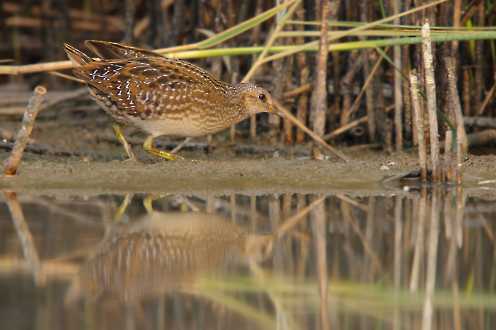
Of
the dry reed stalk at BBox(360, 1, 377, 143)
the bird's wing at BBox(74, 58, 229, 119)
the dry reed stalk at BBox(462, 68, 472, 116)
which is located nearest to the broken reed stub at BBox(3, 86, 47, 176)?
the bird's wing at BBox(74, 58, 229, 119)

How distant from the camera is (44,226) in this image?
648 cm

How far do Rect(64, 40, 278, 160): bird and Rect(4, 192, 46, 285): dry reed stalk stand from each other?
1.65 metres

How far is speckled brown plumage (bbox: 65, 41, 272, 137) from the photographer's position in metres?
8.84

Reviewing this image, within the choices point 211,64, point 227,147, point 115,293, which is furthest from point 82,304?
point 211,64

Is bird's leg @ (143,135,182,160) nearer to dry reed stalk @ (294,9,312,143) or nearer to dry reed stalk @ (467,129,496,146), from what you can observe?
dry reed stalk @ (294,9,312,143)

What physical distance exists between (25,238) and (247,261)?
126cm

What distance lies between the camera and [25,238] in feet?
20.1

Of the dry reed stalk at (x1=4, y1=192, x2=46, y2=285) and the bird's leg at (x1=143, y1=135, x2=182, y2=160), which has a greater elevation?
the bird's leg at (x1=143, y1=135, x2=182, y2=160)

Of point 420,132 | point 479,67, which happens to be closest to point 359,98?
point 479,67

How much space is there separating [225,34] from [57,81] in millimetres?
5170

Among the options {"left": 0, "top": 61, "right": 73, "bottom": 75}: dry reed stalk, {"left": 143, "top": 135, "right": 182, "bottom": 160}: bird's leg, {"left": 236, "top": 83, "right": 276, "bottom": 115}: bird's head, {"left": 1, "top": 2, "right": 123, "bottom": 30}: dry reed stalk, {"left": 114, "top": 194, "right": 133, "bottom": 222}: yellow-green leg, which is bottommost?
{"left": 114, "top": 194, "right": 133, "bottom": 222}: yellow-green leg

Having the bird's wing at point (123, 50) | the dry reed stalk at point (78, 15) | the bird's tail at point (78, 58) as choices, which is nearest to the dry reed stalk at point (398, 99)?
the bird's wing at point (123, 50)

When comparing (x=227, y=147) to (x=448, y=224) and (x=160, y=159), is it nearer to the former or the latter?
(x=160, y=159)

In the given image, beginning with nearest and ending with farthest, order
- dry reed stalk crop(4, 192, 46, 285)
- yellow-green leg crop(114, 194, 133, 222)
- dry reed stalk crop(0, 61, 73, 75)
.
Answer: dry reed stalk crop(4, 192, 46, 285), yellow-green leg crop(114, 194, 133, 222), dry reed stalk crop(0, 61, 73, 75)
